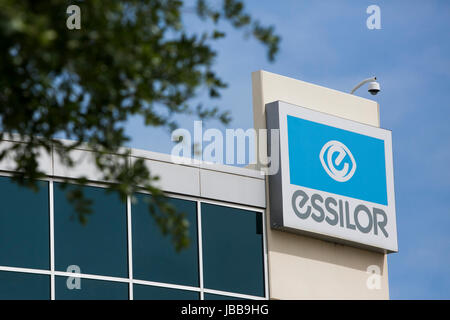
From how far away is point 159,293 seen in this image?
1838 centimetres

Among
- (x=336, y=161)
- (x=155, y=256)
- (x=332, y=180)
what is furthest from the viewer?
(x=336, y=161)

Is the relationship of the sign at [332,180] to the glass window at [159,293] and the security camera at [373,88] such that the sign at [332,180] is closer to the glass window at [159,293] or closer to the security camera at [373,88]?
the security camera at [373,88]

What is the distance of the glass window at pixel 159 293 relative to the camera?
18062 mm

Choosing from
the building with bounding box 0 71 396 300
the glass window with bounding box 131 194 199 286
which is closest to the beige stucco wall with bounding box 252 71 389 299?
the building with bounding box 0 71 396 300

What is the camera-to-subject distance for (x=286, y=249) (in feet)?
66.7

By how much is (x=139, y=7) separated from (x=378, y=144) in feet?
51.0

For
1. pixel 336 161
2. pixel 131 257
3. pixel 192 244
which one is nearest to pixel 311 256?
pixel 336 161

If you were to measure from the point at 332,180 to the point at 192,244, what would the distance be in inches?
147

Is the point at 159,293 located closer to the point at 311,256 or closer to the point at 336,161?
Answer: the point at 311,256

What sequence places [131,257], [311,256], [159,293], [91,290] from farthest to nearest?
1. [311,256]
2. [159,293]
3. [131,257]
4. [91,290]

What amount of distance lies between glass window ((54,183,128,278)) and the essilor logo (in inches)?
190

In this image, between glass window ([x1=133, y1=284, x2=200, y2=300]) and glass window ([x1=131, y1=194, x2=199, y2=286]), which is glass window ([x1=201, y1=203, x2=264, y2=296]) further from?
glass window ([x1=133, y1=284, x2=200, y2=300])

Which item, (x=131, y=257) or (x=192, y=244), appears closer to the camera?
(x=131, y=257)

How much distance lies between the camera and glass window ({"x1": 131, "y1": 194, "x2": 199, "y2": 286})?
1833 cm
